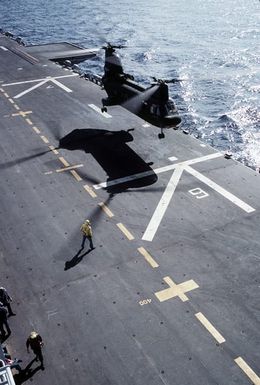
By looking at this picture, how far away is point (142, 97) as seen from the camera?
34000 mm

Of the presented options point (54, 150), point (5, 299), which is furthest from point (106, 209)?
point (54, 150)

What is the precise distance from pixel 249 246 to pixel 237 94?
4471 cm

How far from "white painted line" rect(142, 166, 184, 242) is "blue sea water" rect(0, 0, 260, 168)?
15.3 meters

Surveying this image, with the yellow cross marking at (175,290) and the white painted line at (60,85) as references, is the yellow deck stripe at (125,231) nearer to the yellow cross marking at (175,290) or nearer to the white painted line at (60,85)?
the yellow cross marking at (175,290)

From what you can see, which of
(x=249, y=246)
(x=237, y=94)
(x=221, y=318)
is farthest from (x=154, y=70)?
(x=221, y=318)

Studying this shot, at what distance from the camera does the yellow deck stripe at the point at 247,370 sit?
51.6 feet

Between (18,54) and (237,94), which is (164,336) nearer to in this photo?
(237,94)

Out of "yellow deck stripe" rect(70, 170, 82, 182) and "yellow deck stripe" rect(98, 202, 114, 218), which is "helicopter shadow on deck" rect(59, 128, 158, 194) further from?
"yellow deck stripe" rect(70, 170, 82, 182)

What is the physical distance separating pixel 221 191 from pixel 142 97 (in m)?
11.3

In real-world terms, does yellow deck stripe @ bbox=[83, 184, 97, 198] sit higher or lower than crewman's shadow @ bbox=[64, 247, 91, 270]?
higher

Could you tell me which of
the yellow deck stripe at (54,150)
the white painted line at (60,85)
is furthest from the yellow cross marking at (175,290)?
the white painted line at (60,85)

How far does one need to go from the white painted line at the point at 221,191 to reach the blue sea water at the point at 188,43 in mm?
13935

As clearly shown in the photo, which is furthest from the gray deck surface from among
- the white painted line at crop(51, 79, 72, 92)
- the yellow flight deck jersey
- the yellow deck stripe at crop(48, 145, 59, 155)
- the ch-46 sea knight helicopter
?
the white painted line at crop(51, 79, 72, 92)

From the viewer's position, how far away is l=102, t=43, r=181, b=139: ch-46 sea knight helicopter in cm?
3231
